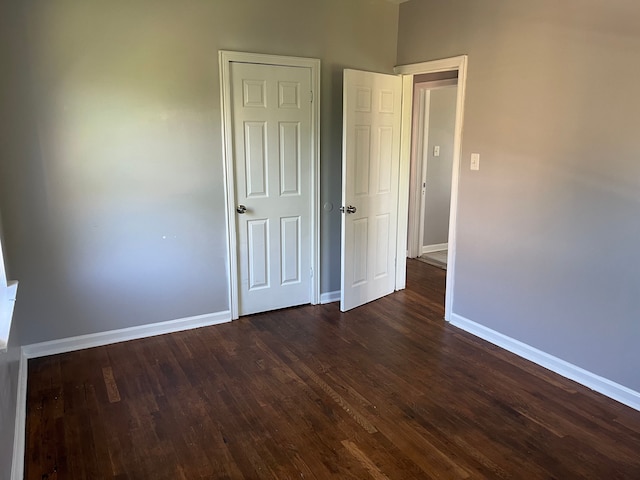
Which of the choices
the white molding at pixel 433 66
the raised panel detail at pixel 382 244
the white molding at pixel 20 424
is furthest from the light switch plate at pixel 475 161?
the white molding at pixel 20 424

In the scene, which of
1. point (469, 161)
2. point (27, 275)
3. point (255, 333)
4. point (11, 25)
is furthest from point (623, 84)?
point (27, 275)

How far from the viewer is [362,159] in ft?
12.9

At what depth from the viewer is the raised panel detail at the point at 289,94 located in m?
3.72

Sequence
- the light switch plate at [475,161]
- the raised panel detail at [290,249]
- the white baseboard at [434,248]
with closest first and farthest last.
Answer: the light switch plate at [475,161], the raised panel detail at [290,249], the white baseboard at [434,248]

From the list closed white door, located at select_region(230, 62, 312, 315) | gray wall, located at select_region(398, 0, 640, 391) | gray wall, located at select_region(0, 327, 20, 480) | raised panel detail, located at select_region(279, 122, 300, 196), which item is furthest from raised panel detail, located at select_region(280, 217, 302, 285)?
gray wall, located at select_region(0, 327, 20, 480)

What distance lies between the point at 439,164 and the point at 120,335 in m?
4.22

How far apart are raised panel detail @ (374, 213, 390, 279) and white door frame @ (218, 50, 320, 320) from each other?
0.55 meters

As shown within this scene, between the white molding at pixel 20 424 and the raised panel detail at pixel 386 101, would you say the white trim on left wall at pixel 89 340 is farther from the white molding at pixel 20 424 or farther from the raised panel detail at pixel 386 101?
the raised panel detail at pixel 386 101

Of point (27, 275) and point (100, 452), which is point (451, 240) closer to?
point (100, 452)

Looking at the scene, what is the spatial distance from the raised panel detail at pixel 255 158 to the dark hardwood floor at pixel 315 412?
1.15 m

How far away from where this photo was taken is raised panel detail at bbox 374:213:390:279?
425cm

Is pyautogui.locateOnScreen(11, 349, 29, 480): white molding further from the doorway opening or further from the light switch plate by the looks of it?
the doorway opening

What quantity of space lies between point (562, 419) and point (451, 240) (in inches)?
61.4

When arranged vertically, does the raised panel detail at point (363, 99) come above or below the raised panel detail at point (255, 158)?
above
